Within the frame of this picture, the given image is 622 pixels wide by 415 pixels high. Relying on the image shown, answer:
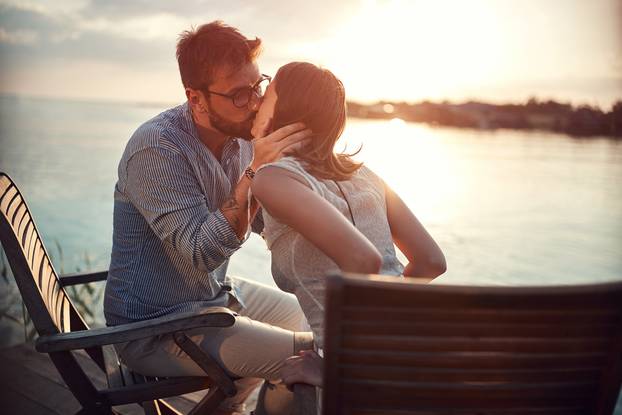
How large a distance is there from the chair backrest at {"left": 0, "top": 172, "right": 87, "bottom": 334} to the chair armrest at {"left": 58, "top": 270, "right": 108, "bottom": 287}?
68mm

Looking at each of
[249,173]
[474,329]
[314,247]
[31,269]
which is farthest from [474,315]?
[31,269]

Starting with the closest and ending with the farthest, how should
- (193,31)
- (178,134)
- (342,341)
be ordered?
(342,341) < (178,134) < (193,31)

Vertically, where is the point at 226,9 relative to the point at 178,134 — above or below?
above

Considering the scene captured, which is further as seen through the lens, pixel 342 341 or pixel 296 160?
pixel 296 160

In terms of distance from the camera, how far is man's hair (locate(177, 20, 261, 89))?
2.33m

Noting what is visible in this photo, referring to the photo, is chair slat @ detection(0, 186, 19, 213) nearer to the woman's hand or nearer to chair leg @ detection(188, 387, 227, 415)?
chair leg @ detection(188, 387, 227, 415)

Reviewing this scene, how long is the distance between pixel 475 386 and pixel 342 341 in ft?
0.94

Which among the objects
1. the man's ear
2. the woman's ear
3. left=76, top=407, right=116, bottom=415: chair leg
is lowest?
left=76, top=407, right=116, bottom=415: chair leg

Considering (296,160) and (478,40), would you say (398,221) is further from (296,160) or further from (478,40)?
(478,40)

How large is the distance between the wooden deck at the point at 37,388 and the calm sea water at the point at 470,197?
2010 millimetres

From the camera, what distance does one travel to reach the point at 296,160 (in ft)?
5.98

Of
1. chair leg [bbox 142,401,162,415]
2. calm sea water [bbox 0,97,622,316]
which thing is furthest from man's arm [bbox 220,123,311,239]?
calm sea water [bbox 0,97,622,316]

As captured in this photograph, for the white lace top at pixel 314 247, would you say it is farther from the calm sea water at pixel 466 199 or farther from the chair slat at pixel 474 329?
the calm sea water at pixel 466 199

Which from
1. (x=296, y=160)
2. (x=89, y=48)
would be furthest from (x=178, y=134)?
(x=89, y=48)
